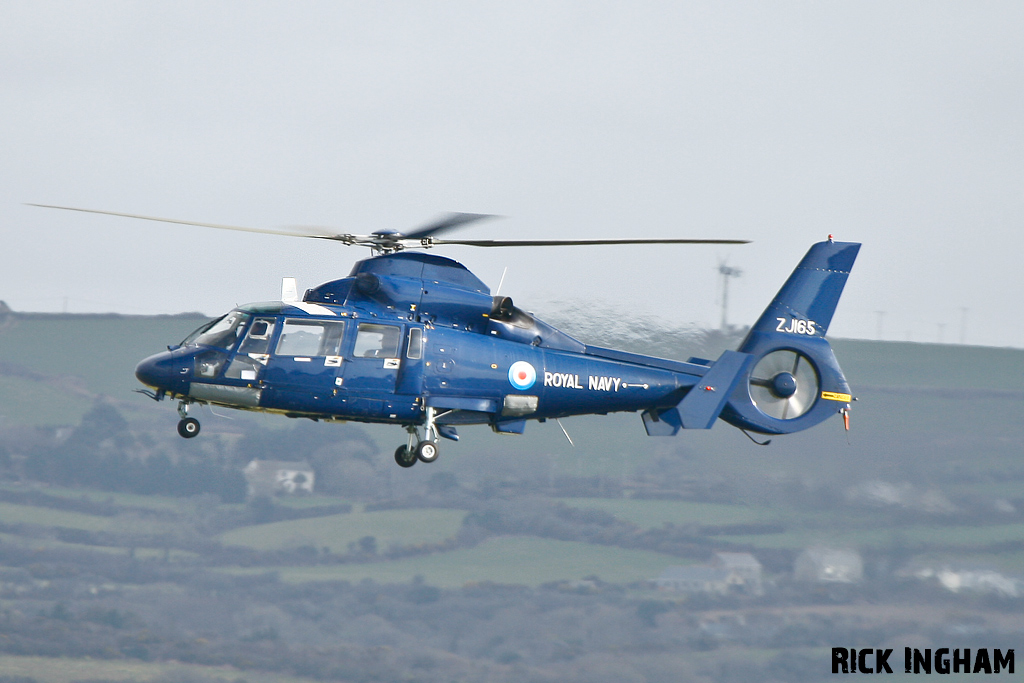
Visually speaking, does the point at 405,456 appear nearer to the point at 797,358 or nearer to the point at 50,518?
the point at 797,358

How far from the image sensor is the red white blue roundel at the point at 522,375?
21359mm

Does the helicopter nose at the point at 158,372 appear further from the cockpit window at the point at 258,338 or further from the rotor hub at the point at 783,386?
the rotor hub at the point at 783,386

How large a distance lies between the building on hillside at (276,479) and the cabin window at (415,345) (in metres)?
71.0

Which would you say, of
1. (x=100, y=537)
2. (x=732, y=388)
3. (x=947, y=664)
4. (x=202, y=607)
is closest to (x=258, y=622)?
(x=202, y=607)

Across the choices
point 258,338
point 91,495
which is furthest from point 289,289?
point 91,495

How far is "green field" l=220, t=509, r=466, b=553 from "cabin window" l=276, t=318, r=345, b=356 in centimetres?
6275

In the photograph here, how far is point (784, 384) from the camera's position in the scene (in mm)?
23828

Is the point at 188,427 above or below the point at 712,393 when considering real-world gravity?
below

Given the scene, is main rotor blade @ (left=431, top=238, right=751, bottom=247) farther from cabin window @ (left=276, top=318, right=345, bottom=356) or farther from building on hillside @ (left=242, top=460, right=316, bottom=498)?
building on hillside @ (left=242, top=460, right=316, bottom=498)

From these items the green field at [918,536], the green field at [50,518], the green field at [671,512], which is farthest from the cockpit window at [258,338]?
the green field at [50,518]

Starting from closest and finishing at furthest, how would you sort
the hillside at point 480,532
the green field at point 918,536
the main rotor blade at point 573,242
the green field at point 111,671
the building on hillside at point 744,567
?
1. the main rotor blade at point 573,242
2. the green field at point 918,536
3. the hillside at point 480,532
4. the building on hillside at point 744,567
5. the green field at point 111,671

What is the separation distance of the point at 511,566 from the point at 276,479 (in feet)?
71.3

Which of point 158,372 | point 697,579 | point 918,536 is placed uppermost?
point 158,372

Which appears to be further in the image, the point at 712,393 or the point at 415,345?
the point at 712,393
